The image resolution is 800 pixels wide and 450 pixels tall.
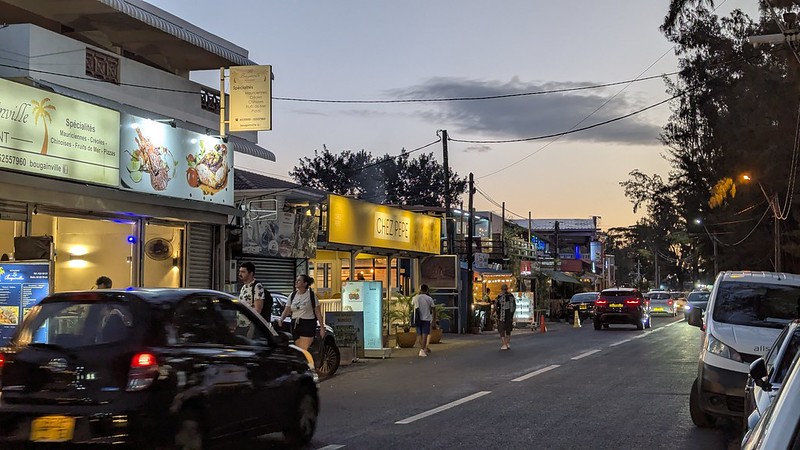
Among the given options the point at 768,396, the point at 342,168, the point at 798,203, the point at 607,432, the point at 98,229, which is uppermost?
the point at 342,168

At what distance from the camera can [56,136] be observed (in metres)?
13.9

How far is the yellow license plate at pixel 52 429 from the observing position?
6.64 meters

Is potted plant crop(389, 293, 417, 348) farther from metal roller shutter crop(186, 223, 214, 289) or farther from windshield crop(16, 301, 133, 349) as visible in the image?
windshield crop(16, 301, 133, 349)

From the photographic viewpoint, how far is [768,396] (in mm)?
6047

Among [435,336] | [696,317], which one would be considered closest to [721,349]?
[696,317]

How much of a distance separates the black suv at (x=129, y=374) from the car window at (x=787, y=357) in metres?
4.45

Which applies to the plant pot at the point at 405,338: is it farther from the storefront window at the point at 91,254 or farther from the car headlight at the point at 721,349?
the car headlight at the point at 721,349

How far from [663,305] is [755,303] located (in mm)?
44488

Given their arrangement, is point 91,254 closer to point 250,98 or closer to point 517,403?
point 250,98

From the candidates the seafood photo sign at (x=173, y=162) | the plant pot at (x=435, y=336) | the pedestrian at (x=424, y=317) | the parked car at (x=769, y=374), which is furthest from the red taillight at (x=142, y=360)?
the plant pot at (x=435, y=336)

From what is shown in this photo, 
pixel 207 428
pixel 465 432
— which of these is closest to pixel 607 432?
pixel 465 432

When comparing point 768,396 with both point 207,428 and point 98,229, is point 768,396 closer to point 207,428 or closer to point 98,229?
point 207,428

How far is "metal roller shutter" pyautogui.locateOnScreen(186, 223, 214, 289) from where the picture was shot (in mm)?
18984

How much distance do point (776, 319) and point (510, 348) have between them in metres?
13.6
